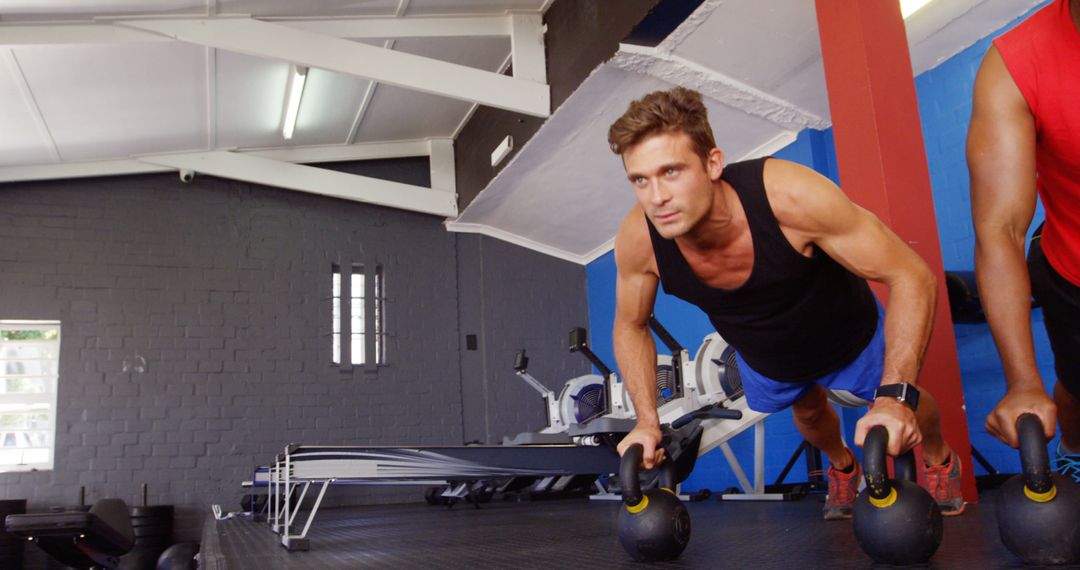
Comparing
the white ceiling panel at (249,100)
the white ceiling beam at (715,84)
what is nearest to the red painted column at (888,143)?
the white ceiling beam at (715,84)

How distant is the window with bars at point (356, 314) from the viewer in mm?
7258

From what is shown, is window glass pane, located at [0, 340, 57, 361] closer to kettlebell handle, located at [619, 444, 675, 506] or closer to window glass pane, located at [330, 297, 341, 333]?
window glass pane, located at [330, 297, 341, 333]

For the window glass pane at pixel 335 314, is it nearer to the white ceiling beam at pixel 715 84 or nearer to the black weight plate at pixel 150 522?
the black weight plate at pixel 150 522

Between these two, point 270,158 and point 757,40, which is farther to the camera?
point 270,158

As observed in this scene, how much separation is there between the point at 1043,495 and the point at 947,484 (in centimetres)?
109

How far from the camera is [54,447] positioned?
6246 millimetres

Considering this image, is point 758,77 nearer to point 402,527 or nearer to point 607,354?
point 402,527

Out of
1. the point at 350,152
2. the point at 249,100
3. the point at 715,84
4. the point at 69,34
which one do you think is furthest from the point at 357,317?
the point at 715,84

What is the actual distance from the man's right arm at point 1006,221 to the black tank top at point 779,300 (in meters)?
0.53

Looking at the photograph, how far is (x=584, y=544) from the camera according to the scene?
225 cm

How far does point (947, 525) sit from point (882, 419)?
0.95m

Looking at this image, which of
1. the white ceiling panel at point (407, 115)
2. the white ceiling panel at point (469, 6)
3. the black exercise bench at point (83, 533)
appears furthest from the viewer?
the white ceiling panel at point (407, 115)

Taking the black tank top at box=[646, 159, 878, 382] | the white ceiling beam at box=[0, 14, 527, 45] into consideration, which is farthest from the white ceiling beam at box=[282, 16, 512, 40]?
the black tank top at box=[646, 159, 878, 382]

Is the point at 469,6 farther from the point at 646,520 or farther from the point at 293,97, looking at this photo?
the point at 646,520
